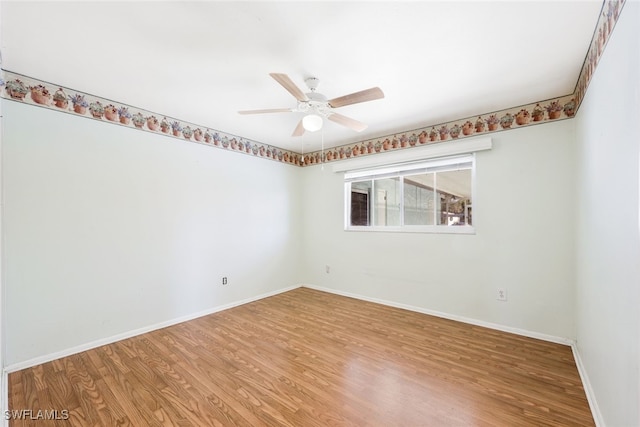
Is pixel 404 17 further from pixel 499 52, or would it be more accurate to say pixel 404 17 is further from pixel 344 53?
pixel 499 52

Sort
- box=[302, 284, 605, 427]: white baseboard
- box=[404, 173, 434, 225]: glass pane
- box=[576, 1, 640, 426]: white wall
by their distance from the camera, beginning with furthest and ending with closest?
box=[404, 173, 434, 225]: glass pane, box=[302, 284, 605, 427]: white baseboard, box=[576, 1, 640, 426]: white wall

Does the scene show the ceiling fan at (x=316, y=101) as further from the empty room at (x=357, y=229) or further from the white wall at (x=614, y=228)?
the white wall at (x=614, y=228)

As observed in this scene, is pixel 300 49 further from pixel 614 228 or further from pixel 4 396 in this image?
pixel 4 396

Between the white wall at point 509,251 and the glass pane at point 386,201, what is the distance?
0.26 metres

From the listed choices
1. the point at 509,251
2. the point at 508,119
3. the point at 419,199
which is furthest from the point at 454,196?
the point at 508,119

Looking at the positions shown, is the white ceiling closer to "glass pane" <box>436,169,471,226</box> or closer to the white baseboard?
"glass pane" <box>436,169,471,226</box>

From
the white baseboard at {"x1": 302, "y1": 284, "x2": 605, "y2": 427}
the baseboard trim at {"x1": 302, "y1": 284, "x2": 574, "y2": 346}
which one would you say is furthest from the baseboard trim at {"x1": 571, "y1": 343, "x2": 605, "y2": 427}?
the baseboard trim at {"x1": 302, "y1": 284, "x2": 574, "y2": 346}

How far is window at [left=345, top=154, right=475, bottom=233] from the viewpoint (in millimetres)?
3234

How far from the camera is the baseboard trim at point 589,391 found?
5.08 ft

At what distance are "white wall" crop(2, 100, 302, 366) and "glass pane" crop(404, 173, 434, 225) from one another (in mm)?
2271

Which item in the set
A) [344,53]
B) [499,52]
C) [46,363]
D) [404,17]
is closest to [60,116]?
[46,363]

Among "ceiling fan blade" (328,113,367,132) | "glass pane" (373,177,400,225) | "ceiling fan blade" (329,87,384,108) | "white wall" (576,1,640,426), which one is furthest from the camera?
"glass pane" (373,177,400,225)

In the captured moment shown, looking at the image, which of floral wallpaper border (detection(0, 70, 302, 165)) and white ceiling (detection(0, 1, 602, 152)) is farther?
floral wallpaper border (detection(0, 70, 302, 165))

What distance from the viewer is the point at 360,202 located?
4.21m
